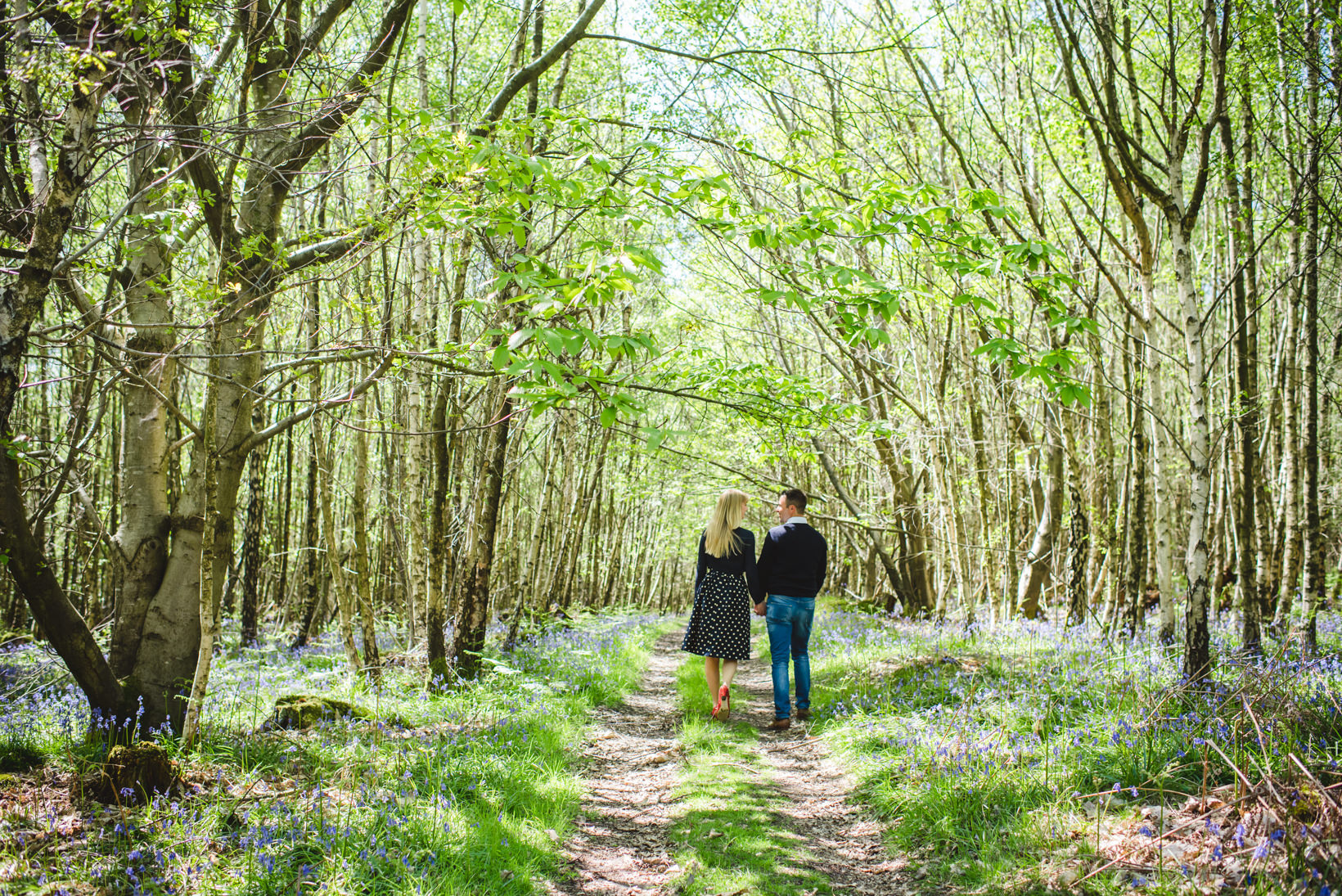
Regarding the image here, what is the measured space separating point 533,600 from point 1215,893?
11.4 metres

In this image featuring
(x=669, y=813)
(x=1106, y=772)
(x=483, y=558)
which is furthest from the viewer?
(x=483, y=558)

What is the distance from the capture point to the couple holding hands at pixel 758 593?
6387 millimetres

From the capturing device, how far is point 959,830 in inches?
146

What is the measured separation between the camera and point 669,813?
4.53 metres

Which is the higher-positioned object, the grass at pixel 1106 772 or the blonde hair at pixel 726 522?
the blonde hair at pixel 726 522

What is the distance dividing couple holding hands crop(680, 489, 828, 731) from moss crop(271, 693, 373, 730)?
2825 millimetres

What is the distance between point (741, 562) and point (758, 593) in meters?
0.35

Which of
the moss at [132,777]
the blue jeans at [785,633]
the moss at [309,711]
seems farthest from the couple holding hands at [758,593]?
the moss at [132,777]

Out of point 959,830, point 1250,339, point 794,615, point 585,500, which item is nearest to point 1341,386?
point 1250,339

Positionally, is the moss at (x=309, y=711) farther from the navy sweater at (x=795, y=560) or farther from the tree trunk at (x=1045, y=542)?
the tree trunk at (x=1045, y=542)

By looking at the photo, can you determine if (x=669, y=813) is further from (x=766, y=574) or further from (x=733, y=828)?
(x=766, y=574)

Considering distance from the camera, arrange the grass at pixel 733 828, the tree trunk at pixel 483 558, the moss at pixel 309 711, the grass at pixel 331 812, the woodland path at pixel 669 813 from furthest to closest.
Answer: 1. the tree trunk at pixel 483 558
2. the moss at pixel 309 711
3. the woodland path at pixel 669 813
4. the grass at pixel 733 828
5. the grass at pixel 331 812

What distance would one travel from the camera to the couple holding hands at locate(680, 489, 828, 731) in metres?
6.39

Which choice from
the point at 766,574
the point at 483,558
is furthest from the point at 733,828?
the point at 483,558
